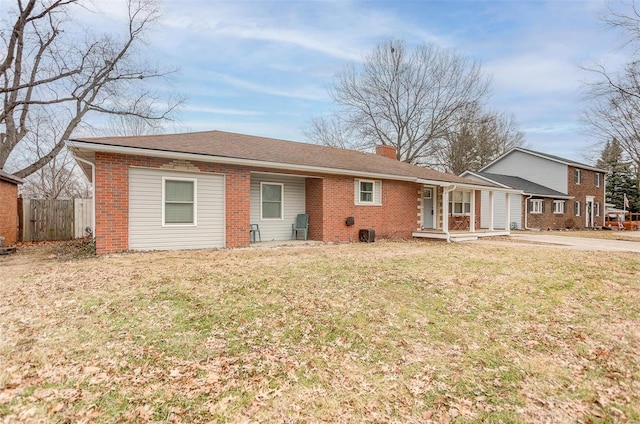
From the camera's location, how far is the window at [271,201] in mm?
12422

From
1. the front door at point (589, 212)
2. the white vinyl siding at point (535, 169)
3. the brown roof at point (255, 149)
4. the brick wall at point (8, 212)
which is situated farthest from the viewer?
the front door at point (589, 212)

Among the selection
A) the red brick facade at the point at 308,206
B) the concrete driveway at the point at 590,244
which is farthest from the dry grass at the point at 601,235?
the red brick facade at the point at 308,206

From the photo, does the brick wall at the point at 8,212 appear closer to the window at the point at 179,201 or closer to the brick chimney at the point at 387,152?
the window at the point at 179,201

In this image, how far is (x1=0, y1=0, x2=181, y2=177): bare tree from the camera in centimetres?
1583

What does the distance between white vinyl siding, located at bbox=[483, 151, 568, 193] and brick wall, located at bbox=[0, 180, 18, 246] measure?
33.0 m

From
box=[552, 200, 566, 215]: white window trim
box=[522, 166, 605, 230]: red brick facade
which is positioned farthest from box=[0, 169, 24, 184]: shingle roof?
box=[552, 200, 566, 215]: white window trim

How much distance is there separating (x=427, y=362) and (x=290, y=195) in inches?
388

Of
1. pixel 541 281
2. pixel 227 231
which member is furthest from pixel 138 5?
pixel 541 281

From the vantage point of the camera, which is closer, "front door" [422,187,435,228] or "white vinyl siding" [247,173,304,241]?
"white vinyl siding" [247,173,304,241]

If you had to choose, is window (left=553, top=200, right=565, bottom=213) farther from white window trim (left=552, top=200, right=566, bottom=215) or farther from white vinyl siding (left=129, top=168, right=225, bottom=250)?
white vinyl siding (left=129, top=168, right=225, bottom=250)

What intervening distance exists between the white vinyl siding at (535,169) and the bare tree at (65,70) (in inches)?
1083

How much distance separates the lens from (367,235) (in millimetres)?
13188

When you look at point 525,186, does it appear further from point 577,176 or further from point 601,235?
point 601,235

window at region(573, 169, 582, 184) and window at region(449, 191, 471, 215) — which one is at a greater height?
window at region(573, 169, 582, 184)
